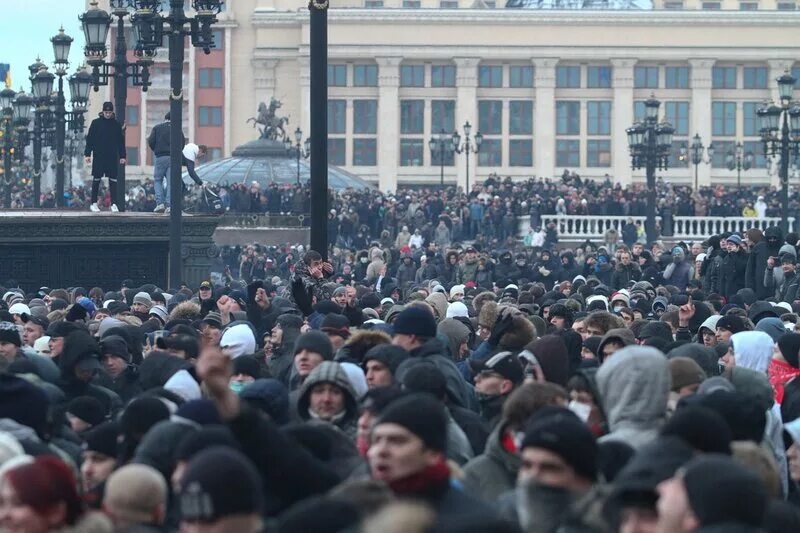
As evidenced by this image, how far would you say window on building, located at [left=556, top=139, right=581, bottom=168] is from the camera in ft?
333

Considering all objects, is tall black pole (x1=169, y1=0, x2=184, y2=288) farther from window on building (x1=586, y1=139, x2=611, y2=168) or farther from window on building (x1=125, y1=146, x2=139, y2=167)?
window on building (x1=125, y1=146, x2=139, y2=167)

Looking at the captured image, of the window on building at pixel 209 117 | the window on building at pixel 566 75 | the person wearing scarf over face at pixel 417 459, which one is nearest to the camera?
the person wearing scarf over face at pixel 417 459

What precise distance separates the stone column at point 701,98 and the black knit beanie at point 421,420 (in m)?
94.5

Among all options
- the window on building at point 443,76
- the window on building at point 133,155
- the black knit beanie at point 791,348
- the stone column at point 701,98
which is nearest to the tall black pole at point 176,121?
the black knit beanie at point 791,348

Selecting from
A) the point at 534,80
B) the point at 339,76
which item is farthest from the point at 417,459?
the point at 534,80

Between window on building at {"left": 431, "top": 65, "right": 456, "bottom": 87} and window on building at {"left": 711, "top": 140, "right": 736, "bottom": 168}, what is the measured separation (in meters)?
13.1

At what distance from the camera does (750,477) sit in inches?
232

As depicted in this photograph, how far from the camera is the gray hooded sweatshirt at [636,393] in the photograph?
320 inches

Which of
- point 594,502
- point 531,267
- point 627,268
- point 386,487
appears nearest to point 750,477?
point 594,502

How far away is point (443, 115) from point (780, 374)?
90841 millimetres

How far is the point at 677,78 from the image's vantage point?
4021 inches

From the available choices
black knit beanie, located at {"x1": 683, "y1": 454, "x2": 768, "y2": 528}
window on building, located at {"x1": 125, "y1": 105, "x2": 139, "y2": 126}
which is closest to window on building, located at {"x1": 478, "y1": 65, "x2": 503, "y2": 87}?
window on building, located at {"x1": 125, "y1": 105, "x2": 139, "y2": 126}

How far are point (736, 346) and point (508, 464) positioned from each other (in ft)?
12.4

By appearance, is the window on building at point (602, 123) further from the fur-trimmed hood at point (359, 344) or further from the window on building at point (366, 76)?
the fur-trimmed hood at point (359, 344)
